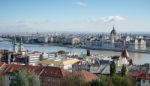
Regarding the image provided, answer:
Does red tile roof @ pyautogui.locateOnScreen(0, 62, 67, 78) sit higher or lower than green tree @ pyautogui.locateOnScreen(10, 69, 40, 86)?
lower

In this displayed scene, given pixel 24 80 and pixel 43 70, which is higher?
pixel 24 80

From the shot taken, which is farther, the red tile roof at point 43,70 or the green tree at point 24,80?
the red tile roof at point 43,70

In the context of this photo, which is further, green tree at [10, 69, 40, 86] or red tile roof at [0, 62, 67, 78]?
red tile roof at [0, 62, 67, 78]

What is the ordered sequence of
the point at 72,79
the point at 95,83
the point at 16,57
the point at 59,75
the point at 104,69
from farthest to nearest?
the point at 16,57 → the point at 104,69 → the point at 59,75 → the point at 72,79 → the point at 95,83

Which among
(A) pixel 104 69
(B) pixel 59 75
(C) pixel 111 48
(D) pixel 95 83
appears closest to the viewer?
(D) pixel 95 83

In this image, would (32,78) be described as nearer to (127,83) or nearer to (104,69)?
(127,83)

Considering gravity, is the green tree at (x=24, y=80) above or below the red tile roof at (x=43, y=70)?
above

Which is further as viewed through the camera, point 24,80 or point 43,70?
point 43,70

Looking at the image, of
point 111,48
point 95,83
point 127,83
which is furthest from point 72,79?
point 111,48

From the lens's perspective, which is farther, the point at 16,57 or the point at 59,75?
the point at 16,57
